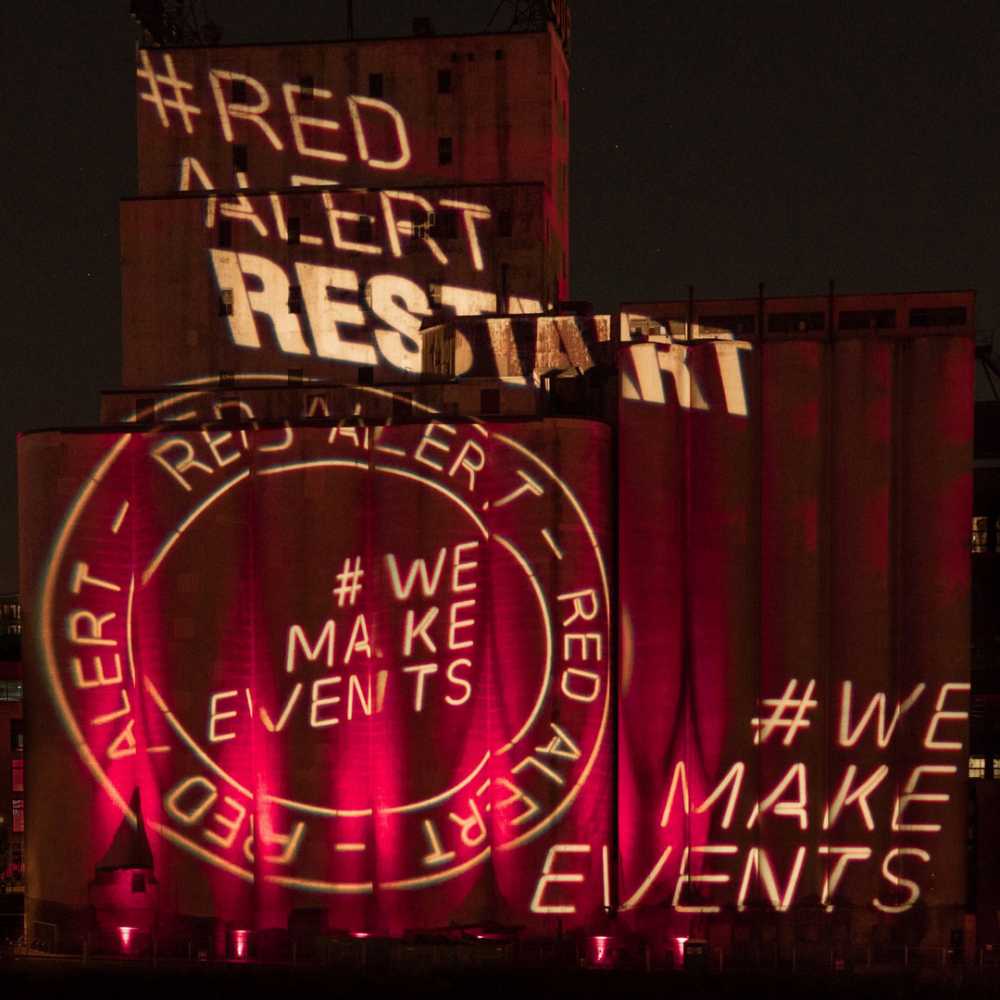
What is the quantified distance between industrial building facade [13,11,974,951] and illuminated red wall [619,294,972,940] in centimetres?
9

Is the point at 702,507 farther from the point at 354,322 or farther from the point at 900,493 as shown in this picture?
the point at 354,322

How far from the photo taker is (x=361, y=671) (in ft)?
164

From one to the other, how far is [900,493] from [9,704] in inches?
1723

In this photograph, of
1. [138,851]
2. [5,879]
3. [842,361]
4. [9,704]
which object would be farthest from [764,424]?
[9,704]

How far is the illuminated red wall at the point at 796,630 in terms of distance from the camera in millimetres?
49688

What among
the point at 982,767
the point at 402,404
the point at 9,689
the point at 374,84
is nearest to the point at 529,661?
the point at 402,404

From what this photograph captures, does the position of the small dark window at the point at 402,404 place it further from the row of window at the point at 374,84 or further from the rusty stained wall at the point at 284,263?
the row of window at the point at 374,84

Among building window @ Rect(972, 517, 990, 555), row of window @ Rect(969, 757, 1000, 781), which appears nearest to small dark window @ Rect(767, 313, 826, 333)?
building window @ Rect(972, 517, 990, 555)

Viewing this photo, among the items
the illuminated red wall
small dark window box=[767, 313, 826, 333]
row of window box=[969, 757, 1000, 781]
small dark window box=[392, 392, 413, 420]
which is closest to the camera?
the illuminated red wall

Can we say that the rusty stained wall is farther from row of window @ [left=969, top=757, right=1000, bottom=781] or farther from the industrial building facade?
row of window @ [left=969, top=757, right=1000, bottom=781]

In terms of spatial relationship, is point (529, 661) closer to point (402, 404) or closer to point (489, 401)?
point (489, 401)

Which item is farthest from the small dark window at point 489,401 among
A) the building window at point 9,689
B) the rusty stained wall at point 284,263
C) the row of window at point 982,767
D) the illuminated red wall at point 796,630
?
the building window at point 9,689

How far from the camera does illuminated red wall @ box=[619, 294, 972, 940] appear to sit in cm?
4969

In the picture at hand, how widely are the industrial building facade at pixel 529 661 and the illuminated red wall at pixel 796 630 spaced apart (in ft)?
0.28
